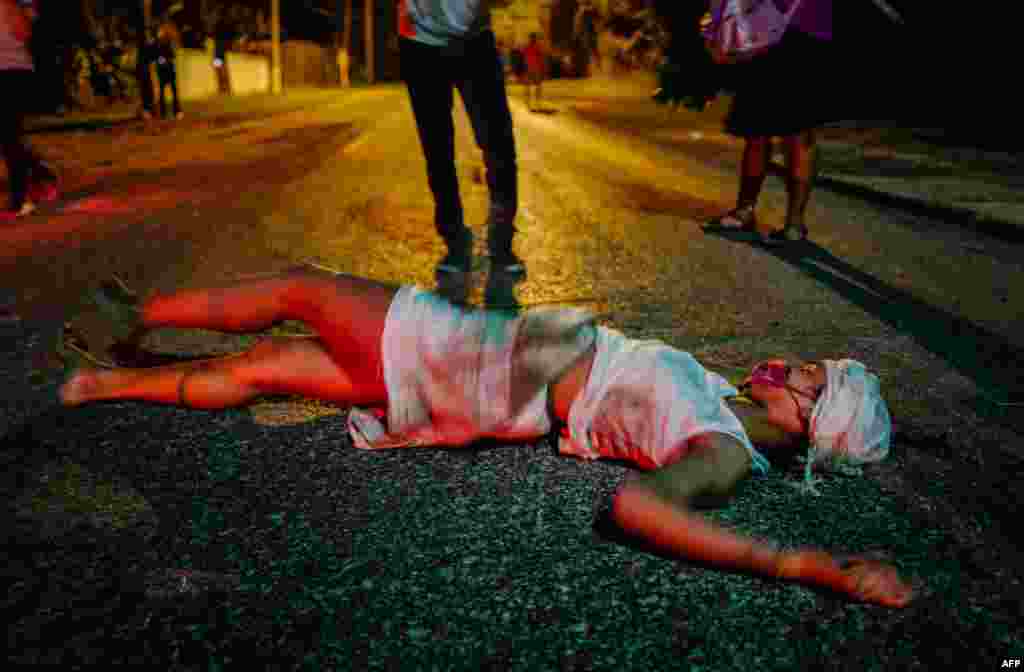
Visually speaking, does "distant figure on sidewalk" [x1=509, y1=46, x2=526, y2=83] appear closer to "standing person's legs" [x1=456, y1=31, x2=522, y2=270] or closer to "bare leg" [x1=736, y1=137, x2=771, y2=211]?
"bare leg" [x1=736, y1=137, x2=771, y2=211]

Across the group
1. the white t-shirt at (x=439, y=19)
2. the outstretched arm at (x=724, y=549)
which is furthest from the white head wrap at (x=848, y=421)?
the white t-shirt at (x=439, y=19)

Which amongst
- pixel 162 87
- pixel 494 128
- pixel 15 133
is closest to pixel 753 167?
pixel 494 128

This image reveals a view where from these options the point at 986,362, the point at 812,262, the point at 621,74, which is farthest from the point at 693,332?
the point at 621,74

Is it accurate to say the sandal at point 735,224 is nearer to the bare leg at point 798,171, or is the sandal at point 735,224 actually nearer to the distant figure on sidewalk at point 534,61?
the bare leg at point 798,171

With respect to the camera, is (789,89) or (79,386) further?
(789,89)

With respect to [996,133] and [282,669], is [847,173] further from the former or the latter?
[282,669]

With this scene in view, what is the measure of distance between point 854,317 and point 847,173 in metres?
5.70

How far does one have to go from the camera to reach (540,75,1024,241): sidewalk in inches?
236

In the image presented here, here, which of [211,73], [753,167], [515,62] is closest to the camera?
[753,167]

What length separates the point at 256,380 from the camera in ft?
6.63

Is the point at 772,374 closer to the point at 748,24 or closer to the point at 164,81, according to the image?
the point at 748,24

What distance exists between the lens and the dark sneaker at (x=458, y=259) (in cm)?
386

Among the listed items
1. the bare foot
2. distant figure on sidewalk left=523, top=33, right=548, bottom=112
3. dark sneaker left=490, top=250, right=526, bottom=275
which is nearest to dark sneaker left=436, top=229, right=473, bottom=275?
dark sneaker left=490, top=250, right=526, bottom=275

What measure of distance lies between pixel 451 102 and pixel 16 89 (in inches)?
136
